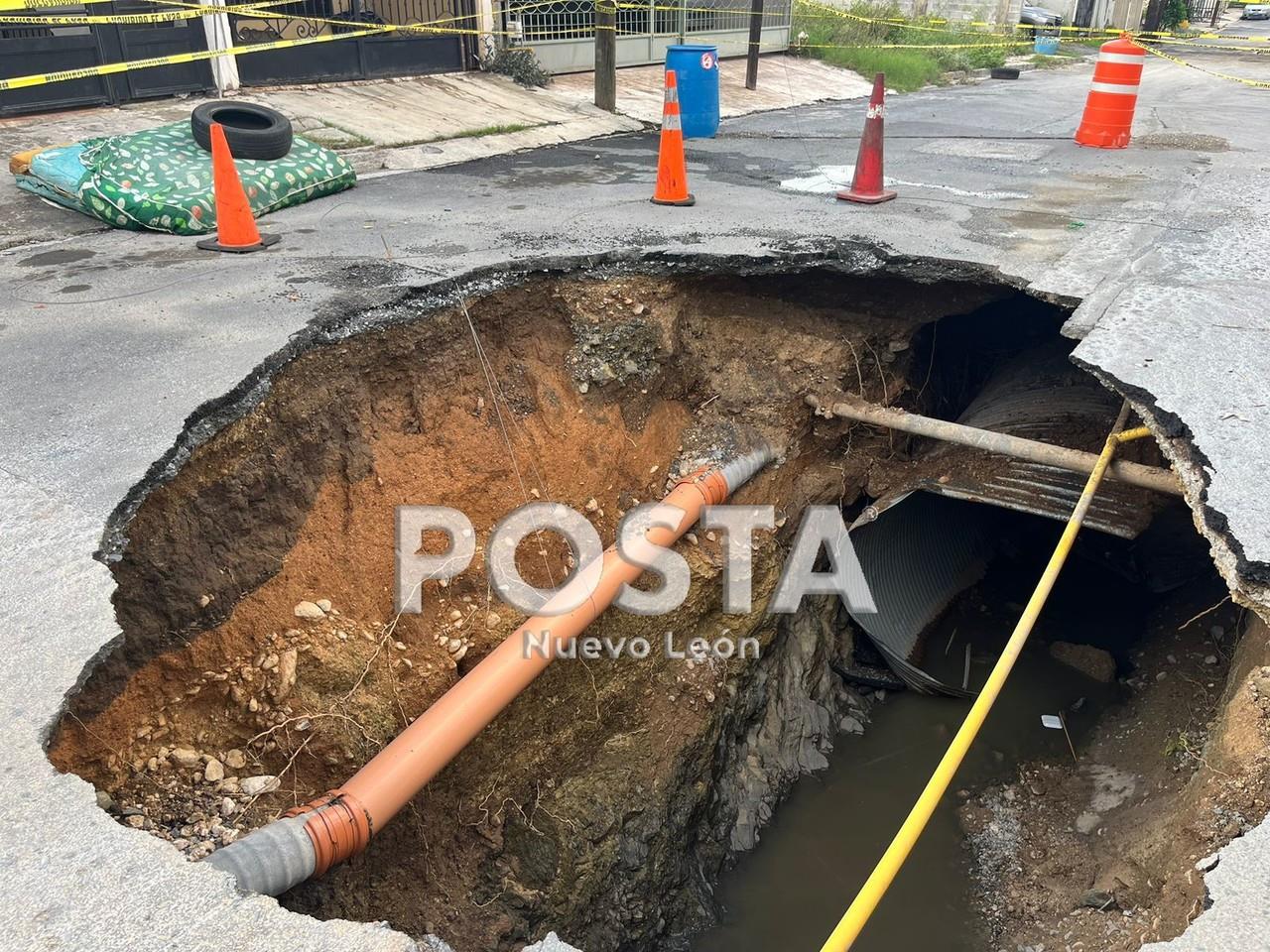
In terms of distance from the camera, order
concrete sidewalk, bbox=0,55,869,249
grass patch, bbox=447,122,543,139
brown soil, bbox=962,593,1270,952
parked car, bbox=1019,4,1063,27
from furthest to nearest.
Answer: parked car, bbox=1019,4,1063,27, grass patch, bbox=447,122,543,139, concrete sidewalk, bbox=0,55,869,249, brown soil, bbox=962,593,1270,952

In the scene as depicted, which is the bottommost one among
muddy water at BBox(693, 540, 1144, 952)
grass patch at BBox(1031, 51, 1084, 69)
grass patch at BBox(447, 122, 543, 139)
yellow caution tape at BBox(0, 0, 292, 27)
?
muddy water at BBox(693, 540, 1144, 952)

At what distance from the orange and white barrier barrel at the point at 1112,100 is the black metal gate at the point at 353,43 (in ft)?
20.9

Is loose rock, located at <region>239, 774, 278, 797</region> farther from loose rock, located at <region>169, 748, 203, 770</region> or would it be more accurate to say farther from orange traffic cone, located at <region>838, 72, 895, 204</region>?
orange traffic cone, located at <region>838, 72, 895, 204</region>

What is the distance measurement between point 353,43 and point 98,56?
2.58 m

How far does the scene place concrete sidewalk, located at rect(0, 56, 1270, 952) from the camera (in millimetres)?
1813

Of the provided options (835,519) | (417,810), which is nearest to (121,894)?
(417,810)

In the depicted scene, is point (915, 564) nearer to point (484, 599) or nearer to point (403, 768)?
point (484, 599)

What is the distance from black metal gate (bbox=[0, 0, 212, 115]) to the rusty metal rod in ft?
20.9

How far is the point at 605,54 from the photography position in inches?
372

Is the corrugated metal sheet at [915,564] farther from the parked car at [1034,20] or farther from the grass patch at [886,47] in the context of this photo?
the parked car at [1034,20]

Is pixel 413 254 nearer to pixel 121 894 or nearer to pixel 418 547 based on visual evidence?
pixel 418 547

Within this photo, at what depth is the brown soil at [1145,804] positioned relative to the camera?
100 inches

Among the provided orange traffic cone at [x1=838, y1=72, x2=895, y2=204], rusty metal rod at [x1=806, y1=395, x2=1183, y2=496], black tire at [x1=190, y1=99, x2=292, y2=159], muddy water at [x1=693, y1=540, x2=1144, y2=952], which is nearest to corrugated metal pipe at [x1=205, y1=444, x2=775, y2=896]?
rusty metal rod at [x1=806, y1=395, x2=1183, y2=496]

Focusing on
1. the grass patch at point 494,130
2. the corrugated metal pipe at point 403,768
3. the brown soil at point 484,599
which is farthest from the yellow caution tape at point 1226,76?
the corrugated metal pipe at point 403,768
